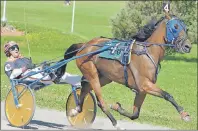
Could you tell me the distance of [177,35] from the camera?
9414mm

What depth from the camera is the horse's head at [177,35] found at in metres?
9.33

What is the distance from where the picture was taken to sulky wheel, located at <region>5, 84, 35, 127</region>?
10.6 metres

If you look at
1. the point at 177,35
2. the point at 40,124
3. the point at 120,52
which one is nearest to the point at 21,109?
the point at 40,124

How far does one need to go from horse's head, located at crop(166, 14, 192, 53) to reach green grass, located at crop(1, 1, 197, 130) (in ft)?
10.9

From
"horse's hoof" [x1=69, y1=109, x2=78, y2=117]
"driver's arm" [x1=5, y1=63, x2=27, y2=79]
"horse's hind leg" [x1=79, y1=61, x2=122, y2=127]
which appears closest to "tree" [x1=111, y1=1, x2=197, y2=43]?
"horse's hoof" [x1=69, y1=109, x2=78, y2=117]

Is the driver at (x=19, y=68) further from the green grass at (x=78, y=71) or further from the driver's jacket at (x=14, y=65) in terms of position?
the green grass at (x=78, y=71)

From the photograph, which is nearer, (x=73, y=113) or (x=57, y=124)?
(x=73, y=113)

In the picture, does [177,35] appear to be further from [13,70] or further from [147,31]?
[13,70]

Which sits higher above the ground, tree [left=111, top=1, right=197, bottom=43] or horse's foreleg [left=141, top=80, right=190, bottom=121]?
tree [left=111, top=1, right=197, bottom=43]

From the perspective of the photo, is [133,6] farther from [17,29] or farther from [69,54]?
[69,54]

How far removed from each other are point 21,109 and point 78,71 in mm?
14457

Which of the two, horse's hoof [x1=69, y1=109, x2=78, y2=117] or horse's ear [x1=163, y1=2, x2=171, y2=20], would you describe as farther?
horse's hoof [x1=69, y1=109, x2=78, y2=117]

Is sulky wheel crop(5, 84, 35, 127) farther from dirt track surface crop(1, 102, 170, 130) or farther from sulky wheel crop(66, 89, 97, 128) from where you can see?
sulky wheel crop(66, 89, 97, 128)

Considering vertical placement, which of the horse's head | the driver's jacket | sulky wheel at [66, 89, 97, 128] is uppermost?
the horse's head
